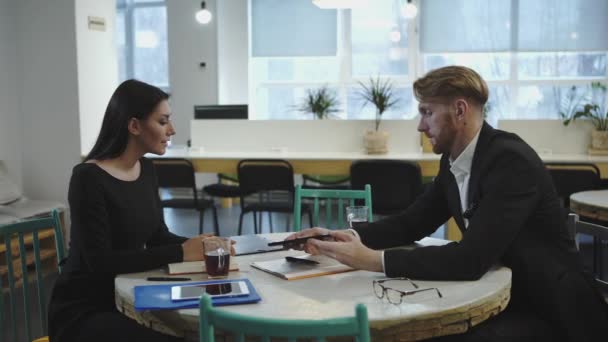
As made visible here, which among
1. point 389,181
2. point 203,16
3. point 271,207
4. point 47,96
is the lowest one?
point 271,207

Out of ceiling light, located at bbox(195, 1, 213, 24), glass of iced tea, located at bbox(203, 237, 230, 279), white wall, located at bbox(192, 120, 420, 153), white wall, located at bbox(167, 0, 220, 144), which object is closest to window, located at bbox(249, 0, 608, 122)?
white wall, located at bbox(167, 0, 220, 144)

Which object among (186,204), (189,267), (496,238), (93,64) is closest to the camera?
(496,238)

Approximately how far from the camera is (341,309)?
53.8 inches

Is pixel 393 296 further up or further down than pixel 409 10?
further down

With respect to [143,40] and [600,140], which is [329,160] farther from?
[143,40]

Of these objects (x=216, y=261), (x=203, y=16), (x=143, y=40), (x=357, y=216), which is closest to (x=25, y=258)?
(x=216, y=261)

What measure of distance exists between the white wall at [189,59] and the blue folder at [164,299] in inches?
249

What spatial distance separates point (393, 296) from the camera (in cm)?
144

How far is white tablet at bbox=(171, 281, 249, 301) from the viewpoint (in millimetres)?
1416

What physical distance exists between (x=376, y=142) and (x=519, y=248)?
10.7ft

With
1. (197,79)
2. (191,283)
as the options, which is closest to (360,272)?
(191,283)

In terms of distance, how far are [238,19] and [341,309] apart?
708cm

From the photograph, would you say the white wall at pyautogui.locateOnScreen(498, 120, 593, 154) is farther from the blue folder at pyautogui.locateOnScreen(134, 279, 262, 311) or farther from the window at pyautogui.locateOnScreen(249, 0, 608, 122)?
the blue folder at pyautogui.locateOnScreen(134, 279, 262, 311)

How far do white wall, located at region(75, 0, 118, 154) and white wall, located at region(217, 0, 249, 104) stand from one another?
2.54 m
